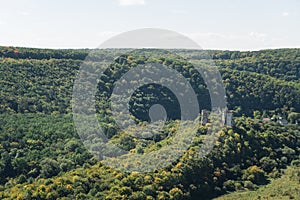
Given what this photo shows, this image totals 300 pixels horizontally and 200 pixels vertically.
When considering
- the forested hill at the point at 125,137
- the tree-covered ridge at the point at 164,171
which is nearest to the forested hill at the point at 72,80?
the forested hill at the point at 125,137

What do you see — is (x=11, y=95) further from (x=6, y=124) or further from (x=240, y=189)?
(x=240, y=189)

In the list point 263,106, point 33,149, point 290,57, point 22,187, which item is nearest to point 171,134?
point 33,149

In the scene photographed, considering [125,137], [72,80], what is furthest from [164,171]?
[72,80]

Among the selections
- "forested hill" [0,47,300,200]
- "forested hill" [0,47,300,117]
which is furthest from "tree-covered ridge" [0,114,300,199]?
"forested hill" [0,47,300,117]

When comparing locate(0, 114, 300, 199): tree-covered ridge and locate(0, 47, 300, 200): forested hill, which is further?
locate(0, 47, 300, 200): forested hill

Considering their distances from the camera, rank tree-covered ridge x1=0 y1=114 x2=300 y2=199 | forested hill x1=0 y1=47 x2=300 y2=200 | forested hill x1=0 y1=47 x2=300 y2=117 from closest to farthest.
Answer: tree-covered ridge x1=0 y1=114 x2=300 y2=199, forested hill x1=0 y1=47 x2=300 y2=200, forested hill x1=0 y1=47 x2=300 y2=117

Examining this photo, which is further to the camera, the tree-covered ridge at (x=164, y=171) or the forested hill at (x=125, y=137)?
the forested hill at (x=125, y=137)

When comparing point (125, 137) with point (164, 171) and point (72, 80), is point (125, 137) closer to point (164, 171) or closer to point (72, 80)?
point (164, 171)

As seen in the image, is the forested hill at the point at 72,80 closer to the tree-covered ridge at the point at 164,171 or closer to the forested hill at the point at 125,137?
the forested hill at the point at 125,137

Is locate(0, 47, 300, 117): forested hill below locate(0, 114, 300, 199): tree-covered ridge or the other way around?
the other way around

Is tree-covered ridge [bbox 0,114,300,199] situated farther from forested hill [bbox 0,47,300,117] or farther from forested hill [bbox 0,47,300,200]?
forested hill [bbox 0,47,300,117]
